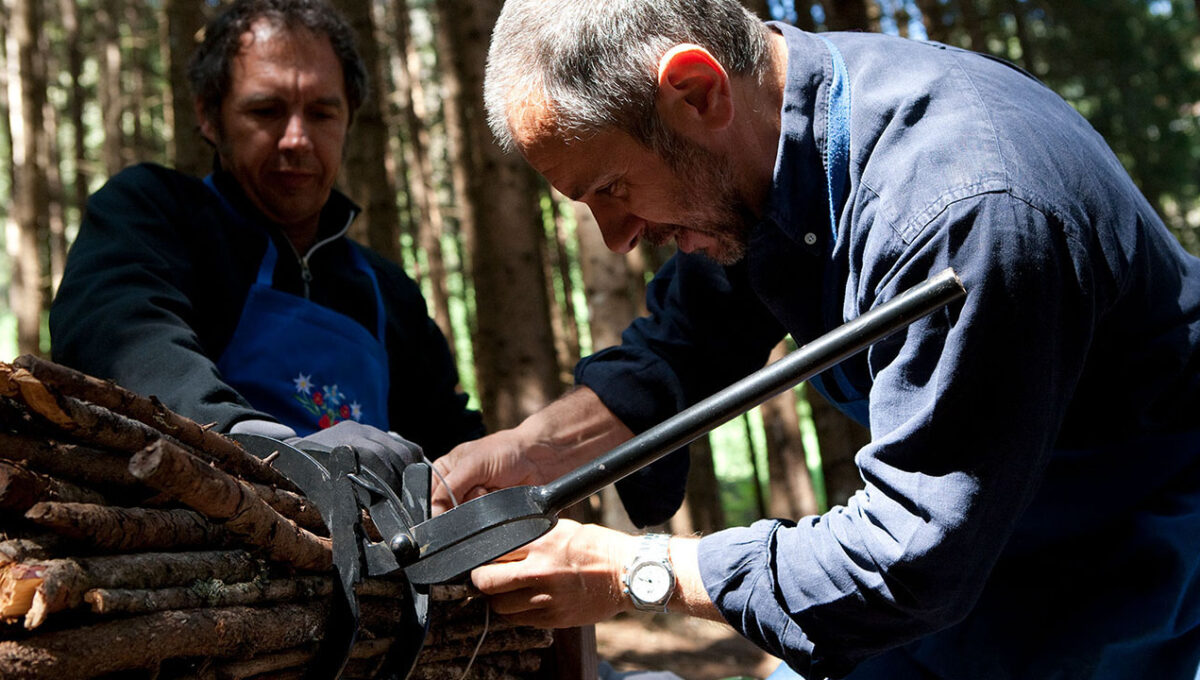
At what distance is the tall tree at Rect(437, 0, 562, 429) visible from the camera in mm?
5195

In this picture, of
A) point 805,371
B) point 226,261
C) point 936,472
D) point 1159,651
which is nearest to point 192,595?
point 805,371

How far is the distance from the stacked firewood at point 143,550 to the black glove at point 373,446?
0.50 ft

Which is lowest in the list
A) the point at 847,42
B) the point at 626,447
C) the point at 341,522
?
the point at 341,522

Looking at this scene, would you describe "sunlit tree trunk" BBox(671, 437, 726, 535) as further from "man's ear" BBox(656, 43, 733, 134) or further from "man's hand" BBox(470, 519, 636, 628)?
"man's ear" BBox(656, 43, 733, 134)

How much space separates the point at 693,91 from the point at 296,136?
1.34 meters

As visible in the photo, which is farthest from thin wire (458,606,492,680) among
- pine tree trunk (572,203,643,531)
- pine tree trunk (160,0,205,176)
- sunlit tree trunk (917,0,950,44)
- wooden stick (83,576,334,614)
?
sunlit tree trunk (917,0,950,44)

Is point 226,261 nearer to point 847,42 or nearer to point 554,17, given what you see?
point 554,17

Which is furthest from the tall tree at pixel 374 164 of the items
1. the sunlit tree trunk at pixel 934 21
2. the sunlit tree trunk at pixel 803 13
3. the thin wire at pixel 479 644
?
the sunlit tree trunk at pixel 934 21

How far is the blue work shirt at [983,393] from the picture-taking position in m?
1.58

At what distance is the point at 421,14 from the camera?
20.4 metres

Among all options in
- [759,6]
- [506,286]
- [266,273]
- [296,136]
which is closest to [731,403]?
[266,273]

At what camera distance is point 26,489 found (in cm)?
122

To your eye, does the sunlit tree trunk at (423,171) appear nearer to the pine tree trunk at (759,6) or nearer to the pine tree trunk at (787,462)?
the pine tree trunk at (787,462)

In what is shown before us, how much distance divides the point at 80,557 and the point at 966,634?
1557 millimetres
